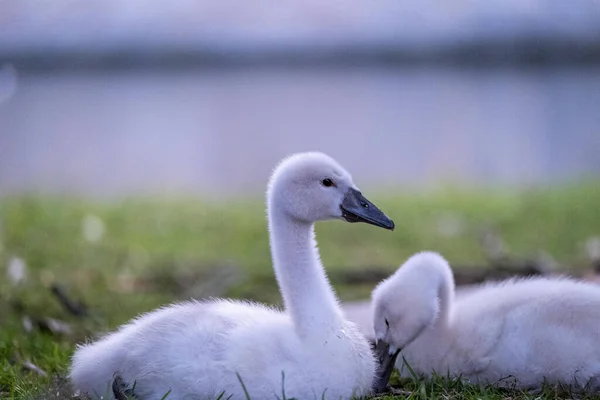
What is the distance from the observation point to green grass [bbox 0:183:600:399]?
164 inches

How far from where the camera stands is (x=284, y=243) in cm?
318

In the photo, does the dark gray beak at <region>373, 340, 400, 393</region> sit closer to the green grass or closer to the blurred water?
the green grass

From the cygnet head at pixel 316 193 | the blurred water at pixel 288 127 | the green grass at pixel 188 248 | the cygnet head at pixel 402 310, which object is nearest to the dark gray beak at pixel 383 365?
the cygnet head at pixel 402 310

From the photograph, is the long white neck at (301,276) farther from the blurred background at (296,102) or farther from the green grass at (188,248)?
the blurred background at (296,102)

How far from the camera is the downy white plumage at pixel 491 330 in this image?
10.8 ft

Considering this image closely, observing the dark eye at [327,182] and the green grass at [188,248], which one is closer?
the dark eye at [327,182]

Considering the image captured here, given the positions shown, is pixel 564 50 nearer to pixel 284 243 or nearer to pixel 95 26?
pixel 95 26

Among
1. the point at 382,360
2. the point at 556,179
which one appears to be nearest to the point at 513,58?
the point at 556,179

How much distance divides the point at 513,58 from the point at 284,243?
12294 millimetres

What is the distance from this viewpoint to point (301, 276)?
10.3 feet

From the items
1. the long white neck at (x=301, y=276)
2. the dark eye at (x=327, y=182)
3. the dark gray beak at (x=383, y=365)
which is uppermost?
the dark eye at (x=327, y=182)

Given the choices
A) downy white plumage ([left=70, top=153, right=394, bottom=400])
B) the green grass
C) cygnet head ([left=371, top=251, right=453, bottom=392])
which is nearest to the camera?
downy white plumage ([left=70, top=153, right=394, bottom=400])

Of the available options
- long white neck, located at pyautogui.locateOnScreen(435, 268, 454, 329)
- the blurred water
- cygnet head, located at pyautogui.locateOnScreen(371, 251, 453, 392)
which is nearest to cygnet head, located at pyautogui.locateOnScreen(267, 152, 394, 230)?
cygnet head, located at pyautogui.locateOnScreen(371, 251, 453, 392)

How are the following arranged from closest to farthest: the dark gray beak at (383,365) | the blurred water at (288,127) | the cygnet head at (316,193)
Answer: the cygnet head at (316,193), the dark gray beak at (383,365), the blurred water at (288,127)
